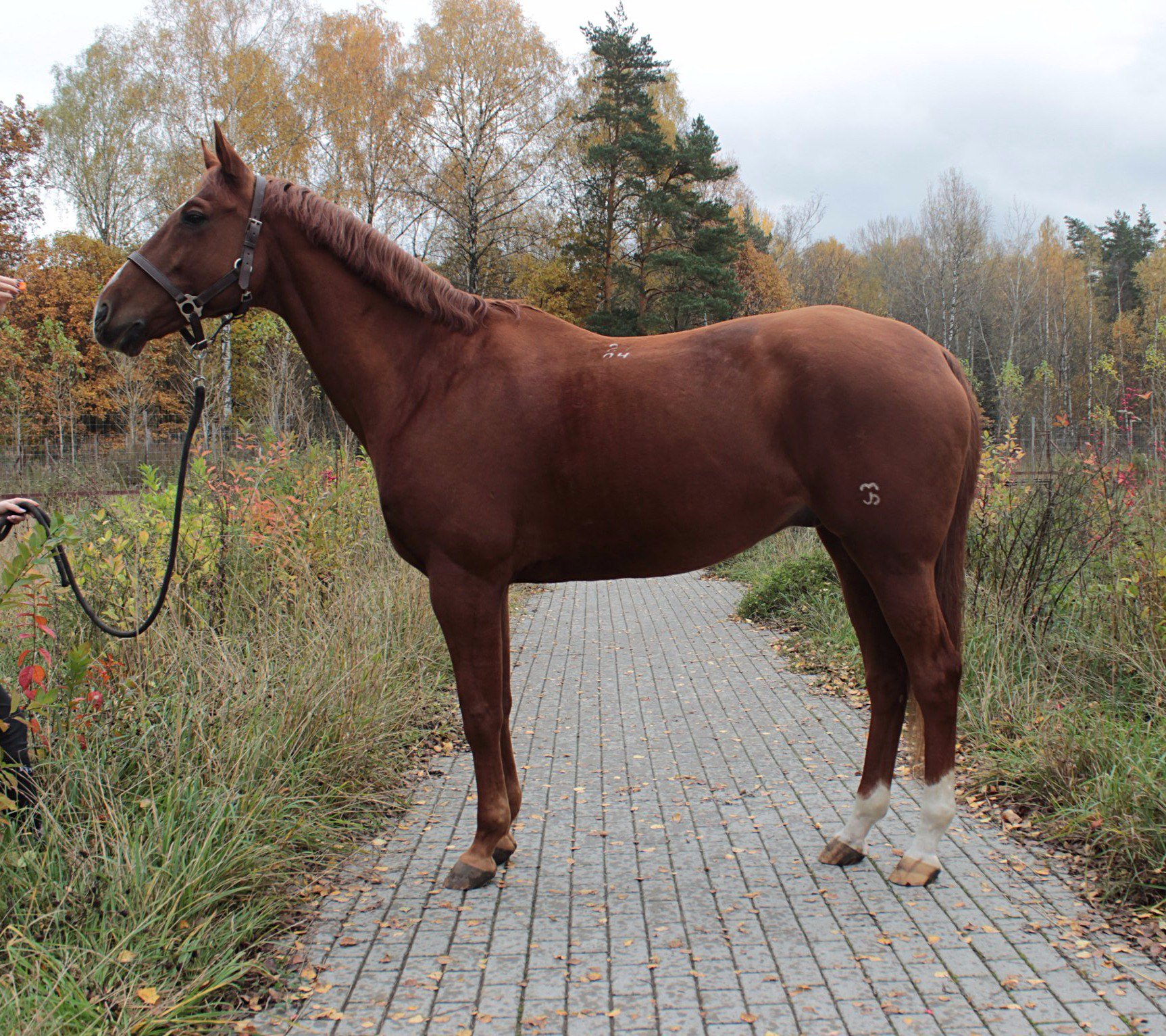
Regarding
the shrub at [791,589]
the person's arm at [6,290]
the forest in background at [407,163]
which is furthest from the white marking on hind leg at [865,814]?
the forest in background at [407,163]

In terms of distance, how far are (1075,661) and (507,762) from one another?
331 cm

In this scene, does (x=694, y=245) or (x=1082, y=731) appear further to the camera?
(x=694, y=245)

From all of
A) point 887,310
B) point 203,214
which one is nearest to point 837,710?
point 203,214

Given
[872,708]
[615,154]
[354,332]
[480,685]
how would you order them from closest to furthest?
[480,685] → [354,332] → [872,708] → [615,154]

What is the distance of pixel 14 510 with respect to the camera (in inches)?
106

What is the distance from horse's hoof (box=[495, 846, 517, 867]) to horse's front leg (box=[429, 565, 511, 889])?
0.37 feet

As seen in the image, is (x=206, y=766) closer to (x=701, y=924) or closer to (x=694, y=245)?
(x=701, y=924)

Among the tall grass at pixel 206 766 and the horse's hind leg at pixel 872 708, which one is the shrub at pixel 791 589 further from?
the horse's hind leg at pixel 872 708

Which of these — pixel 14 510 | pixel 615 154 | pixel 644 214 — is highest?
pixel 615 154

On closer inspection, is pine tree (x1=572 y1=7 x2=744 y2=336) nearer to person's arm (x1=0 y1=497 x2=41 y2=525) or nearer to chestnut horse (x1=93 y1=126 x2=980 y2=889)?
chestnut horse (x1=93 y1=126 x2=980 y2=889)

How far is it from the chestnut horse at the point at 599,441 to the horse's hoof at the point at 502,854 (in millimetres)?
137

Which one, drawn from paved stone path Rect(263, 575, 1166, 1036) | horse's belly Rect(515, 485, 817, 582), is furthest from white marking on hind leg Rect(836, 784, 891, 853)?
horse's belly Rect(515, 485, 817, 582)

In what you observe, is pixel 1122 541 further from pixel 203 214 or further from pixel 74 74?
pixel 74 74

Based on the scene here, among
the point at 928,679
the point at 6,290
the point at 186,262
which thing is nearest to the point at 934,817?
the point at 928,679
